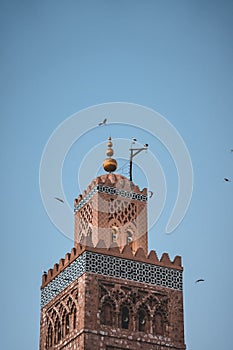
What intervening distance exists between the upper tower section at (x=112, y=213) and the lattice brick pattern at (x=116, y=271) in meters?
0.94

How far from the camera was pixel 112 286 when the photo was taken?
33.5 meters

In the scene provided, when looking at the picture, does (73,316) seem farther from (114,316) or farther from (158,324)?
(158,324)

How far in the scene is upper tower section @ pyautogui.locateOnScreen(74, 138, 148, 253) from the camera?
35.3 meters

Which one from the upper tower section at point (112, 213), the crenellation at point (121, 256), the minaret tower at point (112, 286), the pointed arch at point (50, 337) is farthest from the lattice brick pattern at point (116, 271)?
the pointed arch at point (50, 337)

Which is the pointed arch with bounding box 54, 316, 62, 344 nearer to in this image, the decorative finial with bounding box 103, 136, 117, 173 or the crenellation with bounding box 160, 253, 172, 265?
the crenellation with bounding box 160, 253, 172, 265

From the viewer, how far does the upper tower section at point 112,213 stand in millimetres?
35344

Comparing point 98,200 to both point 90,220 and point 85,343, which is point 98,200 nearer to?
point 90,220

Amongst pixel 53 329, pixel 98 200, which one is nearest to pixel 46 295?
pixel 53 329

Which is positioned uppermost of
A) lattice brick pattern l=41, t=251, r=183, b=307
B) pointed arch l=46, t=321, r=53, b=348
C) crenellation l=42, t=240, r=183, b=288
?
crenellation l=42, t=240, r=183, b=288

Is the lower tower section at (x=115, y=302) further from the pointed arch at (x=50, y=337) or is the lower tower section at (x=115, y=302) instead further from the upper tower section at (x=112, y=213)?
the upper tower section at (x=112, y=213)

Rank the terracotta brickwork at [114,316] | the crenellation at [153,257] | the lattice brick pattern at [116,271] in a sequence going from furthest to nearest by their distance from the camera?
the crenellation at [153,257] < the lattice brick pattern at [116,271] < the terracotta brickwork at [114,316]

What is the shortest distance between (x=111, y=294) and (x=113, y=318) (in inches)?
31.8

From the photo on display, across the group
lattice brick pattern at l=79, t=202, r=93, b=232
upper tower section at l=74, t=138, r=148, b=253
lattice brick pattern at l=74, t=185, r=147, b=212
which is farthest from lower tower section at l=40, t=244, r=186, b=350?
lattice brick pattern at l=74, t=185, r=147, b=212

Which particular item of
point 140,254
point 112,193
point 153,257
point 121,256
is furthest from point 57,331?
point 112,193
